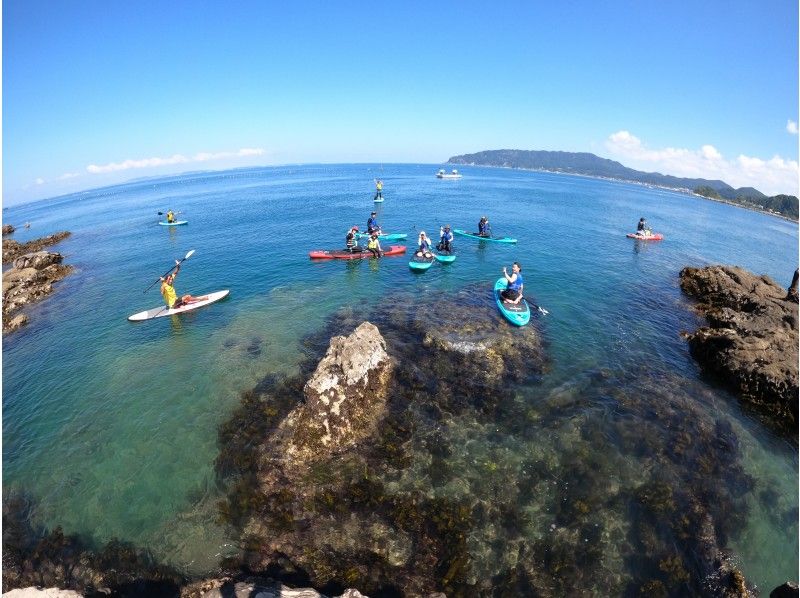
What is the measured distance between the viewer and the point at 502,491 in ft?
41.8

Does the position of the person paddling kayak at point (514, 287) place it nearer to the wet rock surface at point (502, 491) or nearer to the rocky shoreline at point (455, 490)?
the rocky shoreline at point (455, 490)

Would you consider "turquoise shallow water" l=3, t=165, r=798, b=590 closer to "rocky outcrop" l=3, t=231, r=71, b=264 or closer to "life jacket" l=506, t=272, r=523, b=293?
"life jacket" l=506, t=272, r=523, b=293

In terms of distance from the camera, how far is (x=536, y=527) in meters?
11.7

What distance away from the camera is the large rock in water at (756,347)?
16984 mm

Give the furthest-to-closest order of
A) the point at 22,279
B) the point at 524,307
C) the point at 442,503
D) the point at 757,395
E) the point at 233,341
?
the point at 22,279 → the point at 524,307 → the point at 233,341 → the point at 757,395 → the point at 442,503

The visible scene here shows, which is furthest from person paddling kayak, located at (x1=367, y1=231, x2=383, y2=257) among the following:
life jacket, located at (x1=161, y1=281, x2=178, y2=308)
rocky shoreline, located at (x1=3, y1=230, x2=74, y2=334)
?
rocky shoreline, located at (x1=3, y1=230, x2=74, y2=334)

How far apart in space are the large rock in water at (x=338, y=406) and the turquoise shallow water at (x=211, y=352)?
308 cm

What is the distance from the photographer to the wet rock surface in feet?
35.0

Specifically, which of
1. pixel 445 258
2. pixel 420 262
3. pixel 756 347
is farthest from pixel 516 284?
pixel 756 347

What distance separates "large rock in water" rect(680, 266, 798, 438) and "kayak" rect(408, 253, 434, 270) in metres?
18.8

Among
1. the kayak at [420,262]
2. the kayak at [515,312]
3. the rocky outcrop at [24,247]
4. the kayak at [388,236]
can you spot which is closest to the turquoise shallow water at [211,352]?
the kayak at [420,262]

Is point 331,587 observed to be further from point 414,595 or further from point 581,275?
point 581,275

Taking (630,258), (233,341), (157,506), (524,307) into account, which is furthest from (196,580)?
(630,258)

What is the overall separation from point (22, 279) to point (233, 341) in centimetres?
2611
